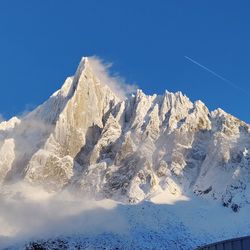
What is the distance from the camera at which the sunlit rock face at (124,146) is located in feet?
487

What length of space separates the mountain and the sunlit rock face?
24cm

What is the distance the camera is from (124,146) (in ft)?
527

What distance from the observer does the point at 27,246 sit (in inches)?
4712

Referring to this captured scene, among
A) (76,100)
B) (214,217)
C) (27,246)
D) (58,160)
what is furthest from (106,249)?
(76,100)

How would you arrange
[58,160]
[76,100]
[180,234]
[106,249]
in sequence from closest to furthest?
[106,249], [180,234], [58,160], [76,100]

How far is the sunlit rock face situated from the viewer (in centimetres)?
14838

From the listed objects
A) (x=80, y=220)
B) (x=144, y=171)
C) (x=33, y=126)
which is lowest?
(x=80, y=220)

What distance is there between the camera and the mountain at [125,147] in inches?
5817

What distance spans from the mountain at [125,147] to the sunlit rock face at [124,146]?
0.24 m

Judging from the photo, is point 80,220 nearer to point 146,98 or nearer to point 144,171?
point 144,171

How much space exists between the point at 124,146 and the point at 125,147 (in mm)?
423

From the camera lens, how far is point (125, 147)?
526 feet

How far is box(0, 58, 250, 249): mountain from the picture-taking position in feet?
485

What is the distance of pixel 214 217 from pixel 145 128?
40.6 meters
